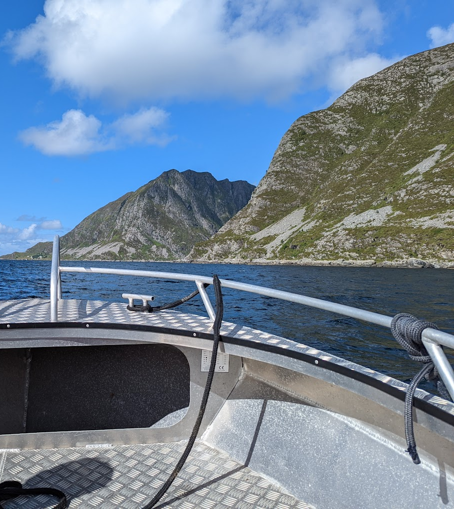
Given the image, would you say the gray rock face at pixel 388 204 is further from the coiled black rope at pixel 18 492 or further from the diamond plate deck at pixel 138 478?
the coiled black rope at pixel 18 492

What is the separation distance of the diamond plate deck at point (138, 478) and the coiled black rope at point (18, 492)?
0.16 ft

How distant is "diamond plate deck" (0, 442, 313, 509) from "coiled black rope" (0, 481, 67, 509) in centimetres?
5

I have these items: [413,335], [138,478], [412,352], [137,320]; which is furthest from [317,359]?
[138,478]

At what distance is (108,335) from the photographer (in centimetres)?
385

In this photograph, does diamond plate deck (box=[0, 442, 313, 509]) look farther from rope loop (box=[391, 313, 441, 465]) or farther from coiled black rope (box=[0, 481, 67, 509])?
rope loop (box=[391, 313, 441, 465])

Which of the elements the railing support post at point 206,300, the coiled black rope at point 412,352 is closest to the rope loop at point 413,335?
the coiled black rope at point 412,352

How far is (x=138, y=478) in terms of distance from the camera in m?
3.82

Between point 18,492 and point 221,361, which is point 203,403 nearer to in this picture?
point 221,361

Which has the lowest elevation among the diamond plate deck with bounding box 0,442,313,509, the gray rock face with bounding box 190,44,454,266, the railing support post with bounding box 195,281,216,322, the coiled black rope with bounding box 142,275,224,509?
the diamond plate deck with bounding box 0,442,313,509

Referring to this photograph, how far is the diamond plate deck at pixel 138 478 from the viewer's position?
11.4ft

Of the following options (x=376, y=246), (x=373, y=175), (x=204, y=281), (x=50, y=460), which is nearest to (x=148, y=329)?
(x=204, y=281)

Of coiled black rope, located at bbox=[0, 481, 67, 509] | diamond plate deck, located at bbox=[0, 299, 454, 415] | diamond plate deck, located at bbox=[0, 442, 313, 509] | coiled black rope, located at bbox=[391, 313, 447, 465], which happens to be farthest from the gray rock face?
coiled black rope, located at bbox=[0, 481, 67, 509]

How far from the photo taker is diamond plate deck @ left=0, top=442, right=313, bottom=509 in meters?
3.47

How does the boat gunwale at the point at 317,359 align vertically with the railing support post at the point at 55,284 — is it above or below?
below
